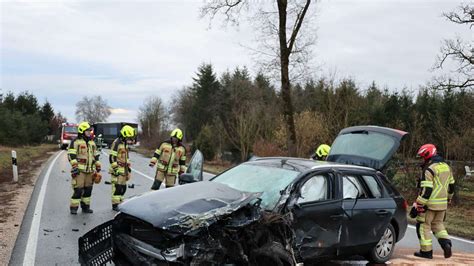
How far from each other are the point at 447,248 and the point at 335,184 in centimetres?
262

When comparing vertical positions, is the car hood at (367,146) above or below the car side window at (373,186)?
above

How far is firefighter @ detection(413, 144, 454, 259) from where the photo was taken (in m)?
7.18

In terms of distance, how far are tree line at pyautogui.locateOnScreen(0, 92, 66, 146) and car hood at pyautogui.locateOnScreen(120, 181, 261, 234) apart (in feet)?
125

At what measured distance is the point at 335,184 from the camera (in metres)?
6.01

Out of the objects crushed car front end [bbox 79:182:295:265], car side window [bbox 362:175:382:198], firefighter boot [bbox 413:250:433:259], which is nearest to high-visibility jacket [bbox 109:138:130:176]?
crushed car front end [bbox 79:182:295:265]

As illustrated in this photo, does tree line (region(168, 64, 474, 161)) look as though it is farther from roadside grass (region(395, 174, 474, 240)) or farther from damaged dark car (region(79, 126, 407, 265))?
damaged dark car (region(79, 126, 407, 265))

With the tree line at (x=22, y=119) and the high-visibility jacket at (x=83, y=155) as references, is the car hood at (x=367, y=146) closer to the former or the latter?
the high-visibility jacket at (x=83, y=155)

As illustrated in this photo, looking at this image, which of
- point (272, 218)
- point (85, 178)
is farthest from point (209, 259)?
point (85, 178)

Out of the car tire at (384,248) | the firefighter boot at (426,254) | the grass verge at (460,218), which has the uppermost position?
the car tire at (384,248)

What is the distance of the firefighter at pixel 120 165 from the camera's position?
9.63m

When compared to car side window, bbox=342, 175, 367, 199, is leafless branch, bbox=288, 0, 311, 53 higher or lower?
higher

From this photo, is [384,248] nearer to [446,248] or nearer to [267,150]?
[446,248]

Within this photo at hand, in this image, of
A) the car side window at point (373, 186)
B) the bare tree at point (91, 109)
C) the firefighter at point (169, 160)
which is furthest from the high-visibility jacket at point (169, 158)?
the bare tree at point (91, 109)

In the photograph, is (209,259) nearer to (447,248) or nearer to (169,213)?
(169,213)
